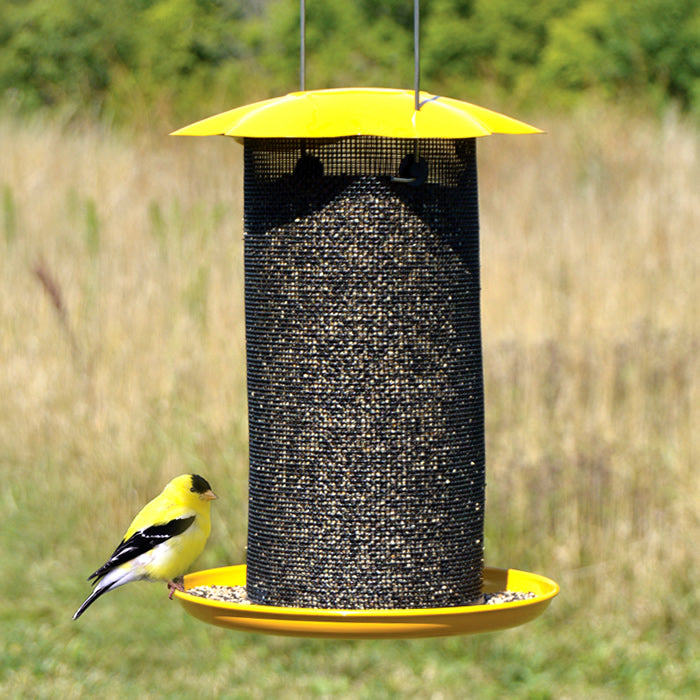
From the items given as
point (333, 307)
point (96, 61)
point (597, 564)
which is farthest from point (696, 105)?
point (333, 307)

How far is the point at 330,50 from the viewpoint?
1623cm

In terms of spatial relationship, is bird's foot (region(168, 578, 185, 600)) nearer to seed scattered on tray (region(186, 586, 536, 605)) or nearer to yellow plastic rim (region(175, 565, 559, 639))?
seed scattered on tray (region(186, 586, 536, 605))

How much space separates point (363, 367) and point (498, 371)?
4472 millimetres

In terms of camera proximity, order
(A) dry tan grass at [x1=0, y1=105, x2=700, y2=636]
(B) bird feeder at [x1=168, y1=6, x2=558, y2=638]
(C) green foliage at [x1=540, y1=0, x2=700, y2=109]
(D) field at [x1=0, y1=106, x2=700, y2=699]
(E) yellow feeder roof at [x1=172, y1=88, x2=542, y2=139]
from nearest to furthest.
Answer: (E) yellow feeder roof at [x1=172, y1=88, x2=542, y2=139], (B) bird feeder at [x1=168, y1=6, x2=558, y2=638], (D) field at [x1=0, y1=106, x2=700, y2=699], (A) dry tan grass at [x1=0, y1=105, x2=700, y2=636], (C) green foliage at [x1=540, y1=0, x2=700, y2=109]

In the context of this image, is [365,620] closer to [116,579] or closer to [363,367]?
[363,367]

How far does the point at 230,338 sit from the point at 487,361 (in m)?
1.51

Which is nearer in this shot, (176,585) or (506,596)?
(176,585)

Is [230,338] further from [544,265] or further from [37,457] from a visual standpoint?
[544,265]

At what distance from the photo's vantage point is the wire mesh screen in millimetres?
3279

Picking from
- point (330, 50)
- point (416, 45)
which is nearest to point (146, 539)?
point (416, 45)

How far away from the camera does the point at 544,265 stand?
29.2ft

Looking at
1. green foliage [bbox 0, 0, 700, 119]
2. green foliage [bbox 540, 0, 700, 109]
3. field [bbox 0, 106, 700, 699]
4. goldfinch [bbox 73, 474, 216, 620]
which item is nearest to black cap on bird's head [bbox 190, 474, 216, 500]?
goldfinch [bbox 73, 474, 216, 620]

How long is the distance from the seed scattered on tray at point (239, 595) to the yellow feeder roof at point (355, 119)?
3.96ft

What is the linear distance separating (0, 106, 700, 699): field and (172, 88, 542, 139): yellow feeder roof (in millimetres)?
3860
